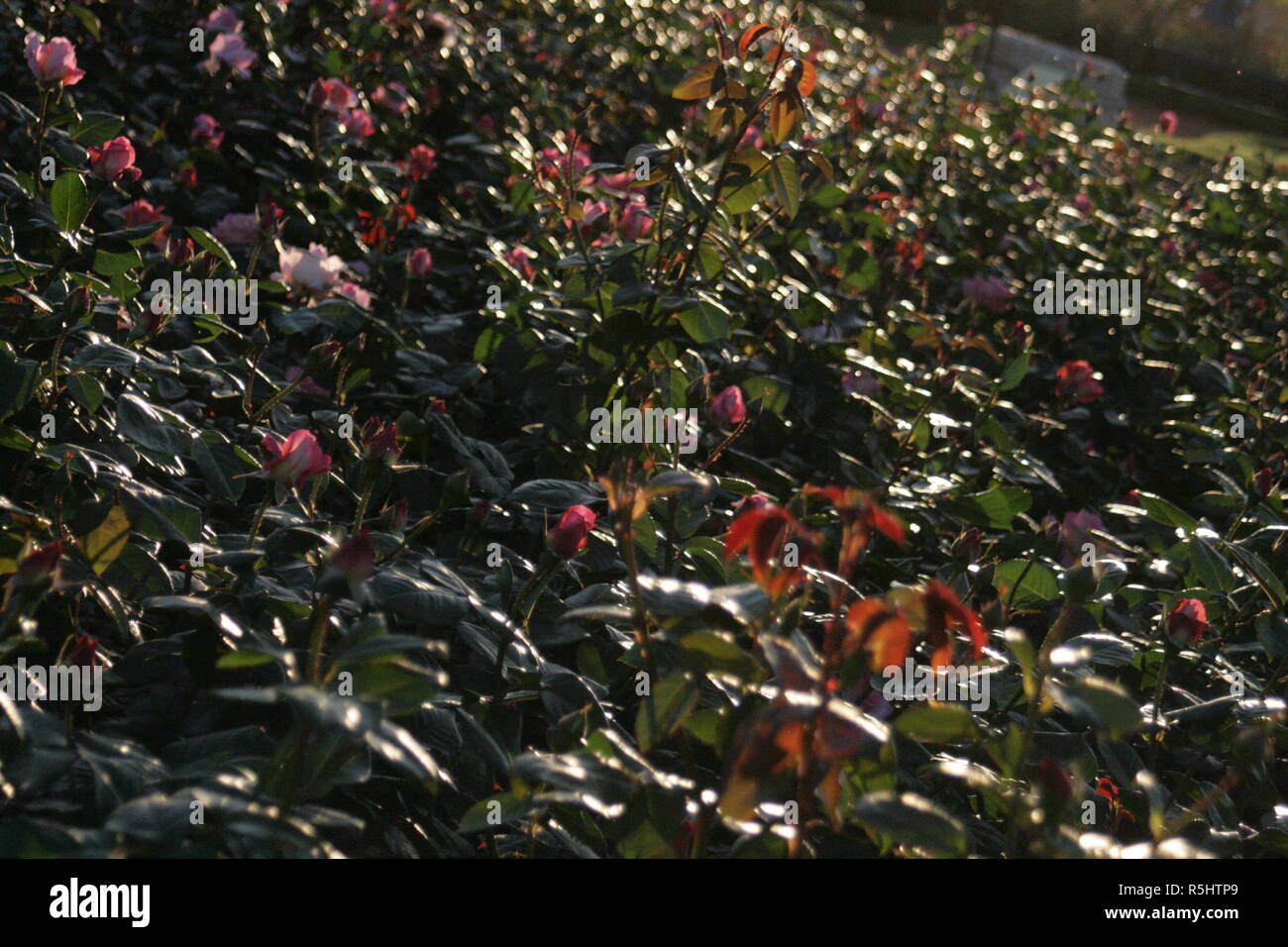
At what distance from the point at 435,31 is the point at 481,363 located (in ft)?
6.97

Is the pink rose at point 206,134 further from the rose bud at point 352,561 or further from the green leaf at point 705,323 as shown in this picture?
the rose bud at point 352,561

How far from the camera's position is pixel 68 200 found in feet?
5.13

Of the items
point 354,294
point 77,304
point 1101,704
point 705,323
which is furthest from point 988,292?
point 1101,704

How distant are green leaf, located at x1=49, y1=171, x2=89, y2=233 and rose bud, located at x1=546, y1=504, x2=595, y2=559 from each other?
873 millimetres

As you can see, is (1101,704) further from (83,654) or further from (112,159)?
(112,159)

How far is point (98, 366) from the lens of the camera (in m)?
1.36

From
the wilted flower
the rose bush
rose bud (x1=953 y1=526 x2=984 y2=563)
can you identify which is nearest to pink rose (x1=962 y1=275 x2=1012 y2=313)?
the rose bush

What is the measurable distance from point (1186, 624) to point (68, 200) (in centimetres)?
156

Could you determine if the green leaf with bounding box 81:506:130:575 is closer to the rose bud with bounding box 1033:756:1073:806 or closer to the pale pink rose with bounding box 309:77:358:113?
the rose bud with bounding box 1033:756:1073:806

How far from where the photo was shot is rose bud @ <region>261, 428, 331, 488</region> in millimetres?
1222

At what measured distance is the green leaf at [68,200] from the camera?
61.2 inches

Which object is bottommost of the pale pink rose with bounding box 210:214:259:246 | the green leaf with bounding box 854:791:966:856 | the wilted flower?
the green leaf with bounding box 854:791:966:856

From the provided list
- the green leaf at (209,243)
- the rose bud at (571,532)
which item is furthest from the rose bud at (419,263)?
the rose bud at (571,532)
